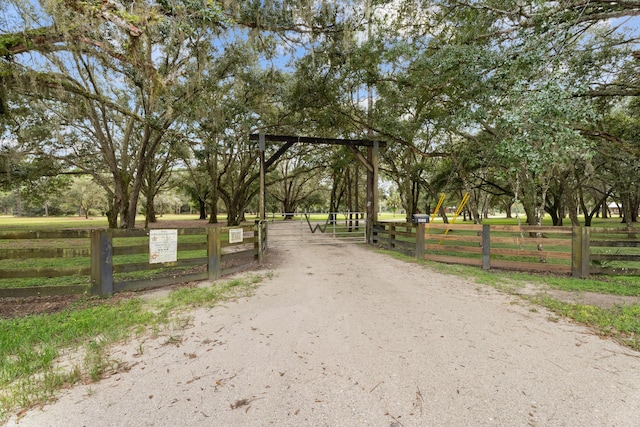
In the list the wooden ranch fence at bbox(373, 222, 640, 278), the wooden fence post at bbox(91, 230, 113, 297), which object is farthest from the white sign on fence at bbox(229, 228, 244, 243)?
the wooden ranch fence at bbox(373, 222, 640, 278)

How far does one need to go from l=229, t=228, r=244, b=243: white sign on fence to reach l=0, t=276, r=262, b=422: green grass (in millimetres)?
1505

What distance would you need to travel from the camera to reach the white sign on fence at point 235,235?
20.2 feet

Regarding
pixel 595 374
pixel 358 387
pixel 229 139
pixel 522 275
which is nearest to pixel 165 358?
pixel 358 387

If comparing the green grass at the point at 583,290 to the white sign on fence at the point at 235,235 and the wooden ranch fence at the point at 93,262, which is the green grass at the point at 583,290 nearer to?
the white sign on fence at the point at 235,235

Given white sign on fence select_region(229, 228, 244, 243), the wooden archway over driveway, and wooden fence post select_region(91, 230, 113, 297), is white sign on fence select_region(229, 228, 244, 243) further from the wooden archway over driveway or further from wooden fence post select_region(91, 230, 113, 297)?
the wooden archway over driveway

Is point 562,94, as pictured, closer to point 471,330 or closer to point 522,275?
point 522,275

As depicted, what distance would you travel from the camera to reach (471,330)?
3.21 metres

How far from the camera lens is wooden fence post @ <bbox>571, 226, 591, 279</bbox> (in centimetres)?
574

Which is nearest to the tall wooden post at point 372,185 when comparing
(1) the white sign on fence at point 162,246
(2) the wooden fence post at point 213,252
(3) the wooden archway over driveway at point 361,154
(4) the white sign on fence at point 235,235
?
(3) the wooden archway over driveway at point 361,154

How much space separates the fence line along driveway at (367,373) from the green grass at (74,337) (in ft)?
0.68

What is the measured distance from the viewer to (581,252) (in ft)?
19.1

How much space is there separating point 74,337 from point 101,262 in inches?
63.9

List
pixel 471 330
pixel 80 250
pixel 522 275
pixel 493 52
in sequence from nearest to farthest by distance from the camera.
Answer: pixel 471 330 < pixel 80 250 < pixel 522 275 < pixel 493 52

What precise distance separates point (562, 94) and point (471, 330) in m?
4.63
